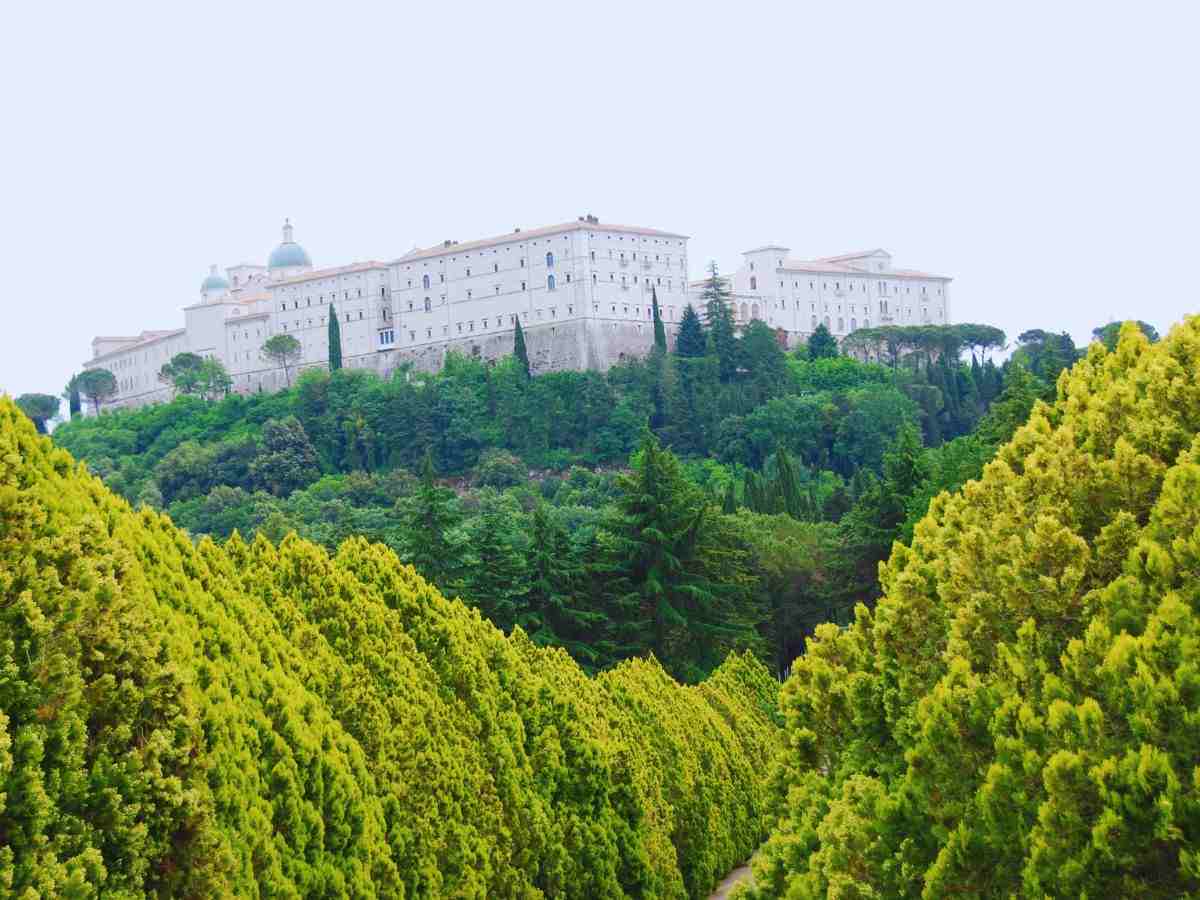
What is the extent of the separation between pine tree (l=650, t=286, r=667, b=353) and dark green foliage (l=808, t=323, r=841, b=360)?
313 inches

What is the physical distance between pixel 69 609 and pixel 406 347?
86267 millimetres

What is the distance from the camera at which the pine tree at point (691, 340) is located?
3408 inches

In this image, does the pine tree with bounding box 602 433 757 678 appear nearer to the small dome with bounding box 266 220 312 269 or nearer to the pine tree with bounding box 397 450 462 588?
the pine tree with bounding box 397 450 462 588

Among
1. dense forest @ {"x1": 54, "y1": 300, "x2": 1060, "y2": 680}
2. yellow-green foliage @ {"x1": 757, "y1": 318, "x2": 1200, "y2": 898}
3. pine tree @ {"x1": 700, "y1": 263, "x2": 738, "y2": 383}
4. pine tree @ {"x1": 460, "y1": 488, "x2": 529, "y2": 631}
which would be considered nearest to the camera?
yellow-green foliage @ {"x1": 757, "y1": 318, "x2": 1200, "y2": 898}

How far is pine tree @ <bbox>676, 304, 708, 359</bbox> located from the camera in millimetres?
86562

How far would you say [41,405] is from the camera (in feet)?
338

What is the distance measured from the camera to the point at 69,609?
7.82m

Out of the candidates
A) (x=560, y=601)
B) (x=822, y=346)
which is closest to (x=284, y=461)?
(x=822, y=346)

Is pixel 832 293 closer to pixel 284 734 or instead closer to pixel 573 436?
pixel 573 436

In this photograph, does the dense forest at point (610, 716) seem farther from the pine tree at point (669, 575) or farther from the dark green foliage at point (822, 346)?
the dark green foliage at point (822, 346)

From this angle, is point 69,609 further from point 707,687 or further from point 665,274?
point 665,274

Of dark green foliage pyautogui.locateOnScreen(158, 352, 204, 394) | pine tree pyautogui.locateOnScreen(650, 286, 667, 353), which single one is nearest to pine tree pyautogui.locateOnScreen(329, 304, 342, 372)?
dark green foliage pyautogui.locateOnScreen(158, 352, 204, 394)

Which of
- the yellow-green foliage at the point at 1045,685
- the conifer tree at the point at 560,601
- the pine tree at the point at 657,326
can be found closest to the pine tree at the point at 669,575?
the conifer tree at the point at 560,601

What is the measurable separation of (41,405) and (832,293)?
153 feet
